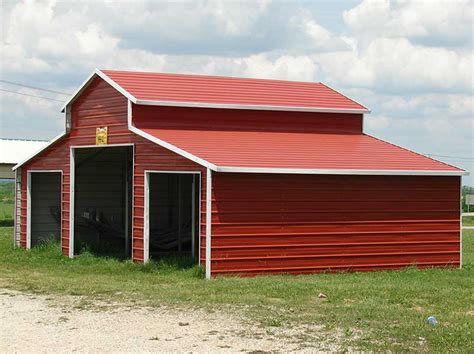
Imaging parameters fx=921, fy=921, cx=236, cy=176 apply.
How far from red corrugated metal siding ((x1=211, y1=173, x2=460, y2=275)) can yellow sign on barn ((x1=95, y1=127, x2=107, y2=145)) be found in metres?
5.03

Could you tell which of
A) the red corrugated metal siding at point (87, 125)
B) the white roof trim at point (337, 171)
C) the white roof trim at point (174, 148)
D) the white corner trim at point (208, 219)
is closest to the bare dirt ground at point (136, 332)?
the white corner trim at point (208, 219)

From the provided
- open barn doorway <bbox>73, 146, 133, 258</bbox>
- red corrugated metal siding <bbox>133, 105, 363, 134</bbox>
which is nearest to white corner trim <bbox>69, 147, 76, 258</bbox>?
open barn doorway <bbox>73, 146, 133, 258</bbox>

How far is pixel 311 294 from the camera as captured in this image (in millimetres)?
16938

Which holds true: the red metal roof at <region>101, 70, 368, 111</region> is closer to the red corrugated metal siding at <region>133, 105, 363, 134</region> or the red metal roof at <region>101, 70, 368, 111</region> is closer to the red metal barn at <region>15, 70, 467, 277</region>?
the red metal barn at <region>15, 70, 467, 277</region>

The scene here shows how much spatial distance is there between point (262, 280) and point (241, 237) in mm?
1223

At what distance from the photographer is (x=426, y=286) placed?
18.4m

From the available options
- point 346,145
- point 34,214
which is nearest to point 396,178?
point 346,145

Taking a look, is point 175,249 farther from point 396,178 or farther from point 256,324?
Result: point 256,324

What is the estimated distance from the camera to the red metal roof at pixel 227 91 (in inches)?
908

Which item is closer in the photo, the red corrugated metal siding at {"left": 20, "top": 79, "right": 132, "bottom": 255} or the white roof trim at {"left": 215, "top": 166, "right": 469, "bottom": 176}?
the white roof trim at {"left": 215, "top": 166, "right": 469, "bottom": 176}

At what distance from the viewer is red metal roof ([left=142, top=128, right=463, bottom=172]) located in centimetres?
2017

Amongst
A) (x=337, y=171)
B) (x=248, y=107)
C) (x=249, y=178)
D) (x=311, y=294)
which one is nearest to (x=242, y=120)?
(x=248, y=107)

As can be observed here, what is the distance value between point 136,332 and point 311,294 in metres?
4.90

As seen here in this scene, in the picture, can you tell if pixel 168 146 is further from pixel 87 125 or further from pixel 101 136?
pixel 87 125
